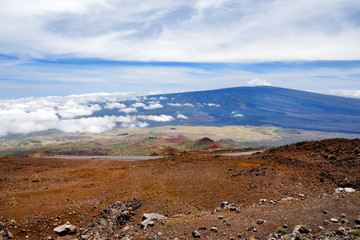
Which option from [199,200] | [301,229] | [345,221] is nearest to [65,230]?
[199,200]

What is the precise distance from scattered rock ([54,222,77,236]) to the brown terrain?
0.84 ft

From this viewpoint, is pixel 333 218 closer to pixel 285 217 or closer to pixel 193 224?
pixel 285 217

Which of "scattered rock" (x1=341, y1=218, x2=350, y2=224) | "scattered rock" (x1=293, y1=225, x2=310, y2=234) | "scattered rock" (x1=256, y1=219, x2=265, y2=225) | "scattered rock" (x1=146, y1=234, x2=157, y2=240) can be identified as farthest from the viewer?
"scattered rock" (x1=256, y1=219, x2=265, y2=225)

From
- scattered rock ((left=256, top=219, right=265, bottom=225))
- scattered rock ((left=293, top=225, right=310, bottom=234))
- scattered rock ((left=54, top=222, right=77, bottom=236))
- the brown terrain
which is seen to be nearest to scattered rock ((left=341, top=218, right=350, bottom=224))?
the brown terrain

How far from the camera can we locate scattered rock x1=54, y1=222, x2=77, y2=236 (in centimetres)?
1113

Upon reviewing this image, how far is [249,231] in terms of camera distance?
9.85 metres

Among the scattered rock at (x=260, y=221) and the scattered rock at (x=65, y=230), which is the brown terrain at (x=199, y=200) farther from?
the scattered rock at (x=65, y=230)

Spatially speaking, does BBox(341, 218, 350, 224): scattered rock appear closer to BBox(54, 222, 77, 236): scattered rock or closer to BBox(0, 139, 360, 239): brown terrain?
BBox(0, 139, 360, 239): brown terrain

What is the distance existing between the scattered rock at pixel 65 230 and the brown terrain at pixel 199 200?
0.84 feet

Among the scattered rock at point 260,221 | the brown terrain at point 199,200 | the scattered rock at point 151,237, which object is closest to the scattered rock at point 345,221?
the brown terrain at point 199,200

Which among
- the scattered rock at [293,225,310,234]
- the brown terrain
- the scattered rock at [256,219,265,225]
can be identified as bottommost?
the brown terrain

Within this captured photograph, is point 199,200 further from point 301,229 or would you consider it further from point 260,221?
point 301,229

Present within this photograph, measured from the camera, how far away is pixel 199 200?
1593cm

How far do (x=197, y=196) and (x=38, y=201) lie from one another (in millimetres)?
11247
